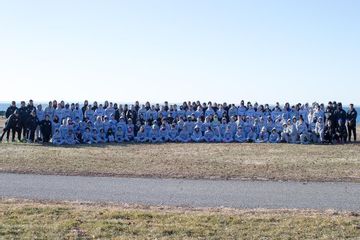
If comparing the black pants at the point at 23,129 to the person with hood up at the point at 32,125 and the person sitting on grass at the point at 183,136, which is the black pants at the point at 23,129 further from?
the person sitting on grass at the point at 183,136

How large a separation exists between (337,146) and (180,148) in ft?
21.1

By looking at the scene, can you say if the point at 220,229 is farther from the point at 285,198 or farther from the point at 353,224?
the point at 285,198

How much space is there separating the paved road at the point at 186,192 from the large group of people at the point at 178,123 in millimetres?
10451

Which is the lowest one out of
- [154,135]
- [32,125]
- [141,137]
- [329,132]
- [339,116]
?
[141,137]

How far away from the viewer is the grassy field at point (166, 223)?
770 centimetres

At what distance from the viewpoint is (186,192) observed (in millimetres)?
11656

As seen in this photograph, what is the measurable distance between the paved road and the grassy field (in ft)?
3.22

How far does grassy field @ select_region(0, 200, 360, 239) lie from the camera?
25.2 feet

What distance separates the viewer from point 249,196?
36.9 feet

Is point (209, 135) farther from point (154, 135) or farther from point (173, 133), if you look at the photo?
point (154, 135)

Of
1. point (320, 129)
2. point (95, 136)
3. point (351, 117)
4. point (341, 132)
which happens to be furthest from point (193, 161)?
point (351, 117)

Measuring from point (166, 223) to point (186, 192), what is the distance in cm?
329

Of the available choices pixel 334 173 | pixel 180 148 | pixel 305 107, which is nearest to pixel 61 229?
pixel 334 173

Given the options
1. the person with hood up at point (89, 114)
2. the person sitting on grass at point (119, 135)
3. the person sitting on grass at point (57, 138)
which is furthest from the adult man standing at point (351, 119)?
the person sitting on grass at point (57, 138)
